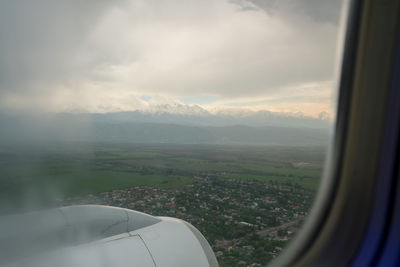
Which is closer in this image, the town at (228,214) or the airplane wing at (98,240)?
the airplane wing at (98,240)

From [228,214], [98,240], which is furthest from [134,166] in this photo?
[228,214]

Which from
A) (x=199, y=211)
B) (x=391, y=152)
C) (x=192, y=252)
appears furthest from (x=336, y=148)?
(x=192, y=252)

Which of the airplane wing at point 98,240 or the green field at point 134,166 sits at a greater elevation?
the green field at point 134,166

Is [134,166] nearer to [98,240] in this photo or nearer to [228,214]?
[98,240]

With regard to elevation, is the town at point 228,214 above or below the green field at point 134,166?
below

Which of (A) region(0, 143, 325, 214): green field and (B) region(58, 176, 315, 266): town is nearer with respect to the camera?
(A) region(0, 143, 325, 214): green field

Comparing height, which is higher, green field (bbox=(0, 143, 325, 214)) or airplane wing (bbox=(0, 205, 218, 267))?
green field (bbox=(0, 143, 325, 214))
